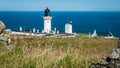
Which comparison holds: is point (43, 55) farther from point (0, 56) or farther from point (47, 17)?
point (47, 17)

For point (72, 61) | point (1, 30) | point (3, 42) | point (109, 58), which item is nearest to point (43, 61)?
point (72, 61)

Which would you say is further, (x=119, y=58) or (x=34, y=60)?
(x=34, y=60)

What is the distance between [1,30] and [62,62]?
31.0ft

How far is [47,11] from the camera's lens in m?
54.8

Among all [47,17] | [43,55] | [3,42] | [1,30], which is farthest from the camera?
[47,17]

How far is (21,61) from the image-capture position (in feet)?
40.7

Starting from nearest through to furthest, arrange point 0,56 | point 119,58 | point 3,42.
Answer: point 119,58 → point 0,56 → point 3,42

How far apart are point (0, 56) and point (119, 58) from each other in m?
Answer: 5.12

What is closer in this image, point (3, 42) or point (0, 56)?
point (0, 56)

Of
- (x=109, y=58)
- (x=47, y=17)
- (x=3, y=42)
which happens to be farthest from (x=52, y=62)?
(x=47, y=17)

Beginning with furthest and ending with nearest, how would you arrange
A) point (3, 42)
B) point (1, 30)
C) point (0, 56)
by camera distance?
point (1, 30) < point (3, 42) < point (0, 56)

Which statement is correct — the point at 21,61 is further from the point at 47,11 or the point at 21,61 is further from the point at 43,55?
the point at 47,11

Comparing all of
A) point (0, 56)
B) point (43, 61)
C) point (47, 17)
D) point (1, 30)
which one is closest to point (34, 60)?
point (43, 61)

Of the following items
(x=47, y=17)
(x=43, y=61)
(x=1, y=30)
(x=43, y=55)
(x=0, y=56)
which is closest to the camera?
(x=43, y=61)
